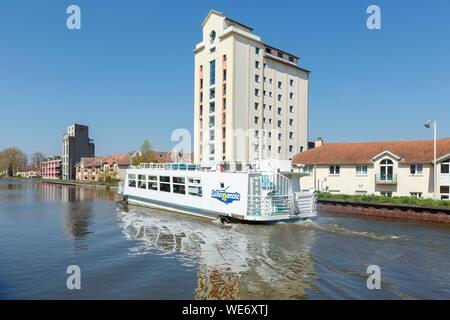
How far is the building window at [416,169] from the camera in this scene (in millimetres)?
36625

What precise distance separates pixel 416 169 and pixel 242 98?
28.2m

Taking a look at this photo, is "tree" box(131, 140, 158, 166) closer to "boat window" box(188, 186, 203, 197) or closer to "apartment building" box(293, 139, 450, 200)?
"apartment building" box(293, 139, 450, 200)

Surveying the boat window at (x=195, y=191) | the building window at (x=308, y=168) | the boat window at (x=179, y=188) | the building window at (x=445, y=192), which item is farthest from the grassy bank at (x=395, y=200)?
the boat window at (x=179, y=188)

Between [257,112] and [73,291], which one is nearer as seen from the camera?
[73,291]

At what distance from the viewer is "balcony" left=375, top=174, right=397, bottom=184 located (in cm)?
3822

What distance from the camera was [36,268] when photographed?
45.4 ft

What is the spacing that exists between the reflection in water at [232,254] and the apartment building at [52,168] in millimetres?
147808

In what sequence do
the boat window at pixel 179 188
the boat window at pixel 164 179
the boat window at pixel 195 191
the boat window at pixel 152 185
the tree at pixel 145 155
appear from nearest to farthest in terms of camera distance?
the boat window at pixel 195 191
the boat window at pixel 179 188
the boat window at pixel 164 179
the boat window at pixel 152 185
the tree at pixel 145 155

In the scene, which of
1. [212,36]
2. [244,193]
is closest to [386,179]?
[244,193]

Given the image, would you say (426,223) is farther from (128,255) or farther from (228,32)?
(228,32)

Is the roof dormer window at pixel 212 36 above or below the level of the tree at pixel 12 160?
above

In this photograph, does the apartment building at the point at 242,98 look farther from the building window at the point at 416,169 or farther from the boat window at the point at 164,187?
the building window at the point at 416,169
